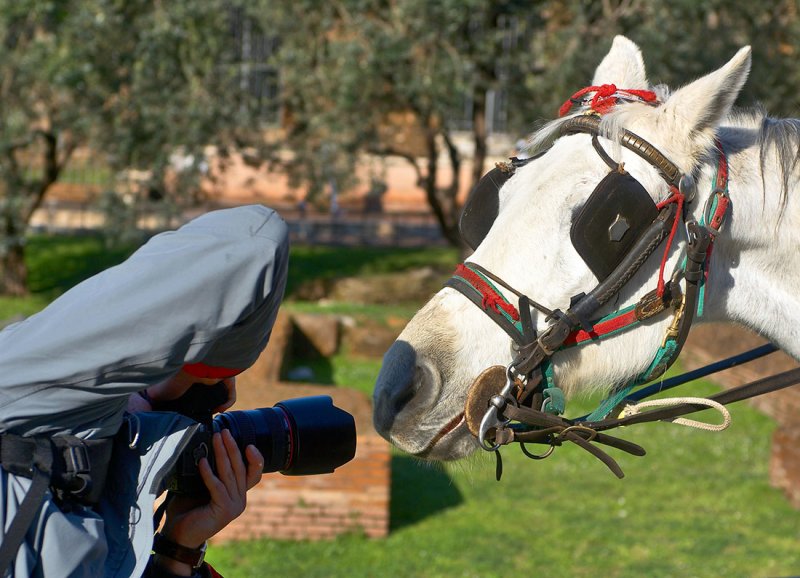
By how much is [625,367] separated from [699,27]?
1189cm

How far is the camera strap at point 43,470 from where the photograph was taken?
1.53 metres

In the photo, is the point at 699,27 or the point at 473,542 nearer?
the point at 473,542

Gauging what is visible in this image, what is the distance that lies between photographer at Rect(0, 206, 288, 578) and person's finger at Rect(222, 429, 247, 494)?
23 cm

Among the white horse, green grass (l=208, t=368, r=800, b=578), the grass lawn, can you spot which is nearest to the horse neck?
the white horse

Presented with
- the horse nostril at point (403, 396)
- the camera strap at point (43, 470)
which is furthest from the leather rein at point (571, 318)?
the camera strap at point (43, 470)

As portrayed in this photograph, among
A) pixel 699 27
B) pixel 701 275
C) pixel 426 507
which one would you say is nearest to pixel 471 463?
pixel 701 275

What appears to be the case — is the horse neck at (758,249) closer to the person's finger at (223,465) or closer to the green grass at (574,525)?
the person's finger at (223,465)

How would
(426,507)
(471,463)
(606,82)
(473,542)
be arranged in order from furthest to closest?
(426,507)
(473,542)
(606,82)
(471,463)

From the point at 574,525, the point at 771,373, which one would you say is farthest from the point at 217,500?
the point at 771,373

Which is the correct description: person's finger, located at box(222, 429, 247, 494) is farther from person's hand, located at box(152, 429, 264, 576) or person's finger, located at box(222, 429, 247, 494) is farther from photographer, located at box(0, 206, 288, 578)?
photographer, located at box(0, 206, 288, 578)

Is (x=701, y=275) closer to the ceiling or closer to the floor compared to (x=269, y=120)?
closer to the ceiling

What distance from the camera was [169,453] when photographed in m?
1.72

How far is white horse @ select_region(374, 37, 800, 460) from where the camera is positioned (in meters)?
2.25

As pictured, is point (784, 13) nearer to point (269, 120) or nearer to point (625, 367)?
point (269, 120)
